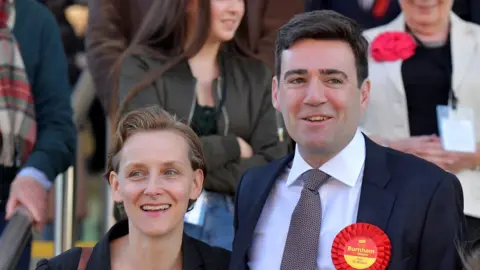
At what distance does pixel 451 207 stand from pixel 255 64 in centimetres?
157

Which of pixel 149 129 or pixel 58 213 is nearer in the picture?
pixel 149 129

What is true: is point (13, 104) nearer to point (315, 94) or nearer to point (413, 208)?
point (315, 94)

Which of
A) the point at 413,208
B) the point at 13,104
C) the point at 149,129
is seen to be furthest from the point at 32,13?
the point at 413,208

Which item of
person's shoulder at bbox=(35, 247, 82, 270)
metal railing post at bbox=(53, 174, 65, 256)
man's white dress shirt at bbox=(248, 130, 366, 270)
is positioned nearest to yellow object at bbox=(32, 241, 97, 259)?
metal railing post at bbox=(53, 174, 65, 256)

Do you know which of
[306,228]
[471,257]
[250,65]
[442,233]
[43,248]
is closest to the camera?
[471,257]

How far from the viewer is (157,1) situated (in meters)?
4.82

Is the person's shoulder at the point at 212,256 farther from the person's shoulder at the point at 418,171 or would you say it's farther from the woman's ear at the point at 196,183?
the person's shoulder at the point at 418,171

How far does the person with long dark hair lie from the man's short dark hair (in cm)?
93

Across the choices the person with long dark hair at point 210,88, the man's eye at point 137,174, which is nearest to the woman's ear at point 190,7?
the person with long dark hair at point 210,88

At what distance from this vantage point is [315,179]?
361cm

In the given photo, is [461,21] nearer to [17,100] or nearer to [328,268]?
[328,268]

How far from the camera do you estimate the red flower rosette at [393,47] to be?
4535 millimetres

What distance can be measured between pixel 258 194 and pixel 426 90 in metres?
1.09

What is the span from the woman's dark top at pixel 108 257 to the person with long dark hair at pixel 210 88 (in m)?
0.52
